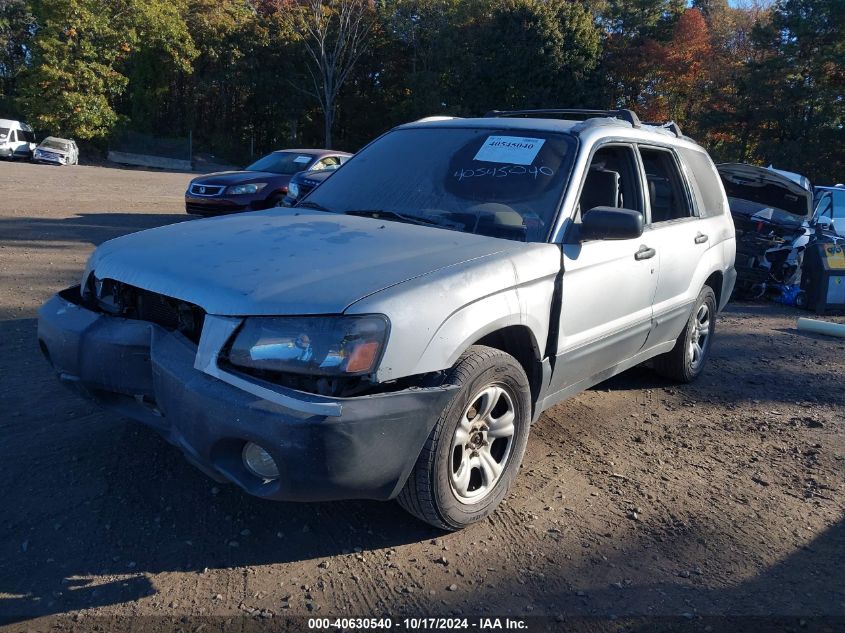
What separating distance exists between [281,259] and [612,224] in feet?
5.34

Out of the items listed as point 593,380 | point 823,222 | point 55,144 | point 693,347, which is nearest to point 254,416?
point 593,380

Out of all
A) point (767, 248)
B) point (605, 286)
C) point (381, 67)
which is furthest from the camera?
point (381, 67)

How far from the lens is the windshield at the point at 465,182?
13.0ft

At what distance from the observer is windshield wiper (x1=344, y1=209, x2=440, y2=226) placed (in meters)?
4.03

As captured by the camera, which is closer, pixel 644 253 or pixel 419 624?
pixel 419 624

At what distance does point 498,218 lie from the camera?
3.95 metres

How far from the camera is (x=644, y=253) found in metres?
4.49

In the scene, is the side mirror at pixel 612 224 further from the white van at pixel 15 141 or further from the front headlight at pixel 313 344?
the white van at pixel 15 141

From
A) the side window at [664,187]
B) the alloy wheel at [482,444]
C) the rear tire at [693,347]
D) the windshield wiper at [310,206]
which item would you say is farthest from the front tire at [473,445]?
the rear tire at [693,347]

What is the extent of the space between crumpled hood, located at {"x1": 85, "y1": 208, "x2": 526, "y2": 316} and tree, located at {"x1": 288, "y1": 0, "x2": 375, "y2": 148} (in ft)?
125

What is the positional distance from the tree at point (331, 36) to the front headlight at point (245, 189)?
29354 millimetres

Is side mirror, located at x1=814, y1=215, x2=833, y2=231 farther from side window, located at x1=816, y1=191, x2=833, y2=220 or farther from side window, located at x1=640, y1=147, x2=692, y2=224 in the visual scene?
side window, located at x1=640, y1=147, x2=692, y2=224

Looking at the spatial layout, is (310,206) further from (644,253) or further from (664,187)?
(664,187)

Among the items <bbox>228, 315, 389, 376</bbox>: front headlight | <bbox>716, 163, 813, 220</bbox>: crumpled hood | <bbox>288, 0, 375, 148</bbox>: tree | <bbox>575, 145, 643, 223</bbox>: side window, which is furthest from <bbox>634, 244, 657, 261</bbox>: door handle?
<bbox>288, 0, 375, 148</bbox>: tree
